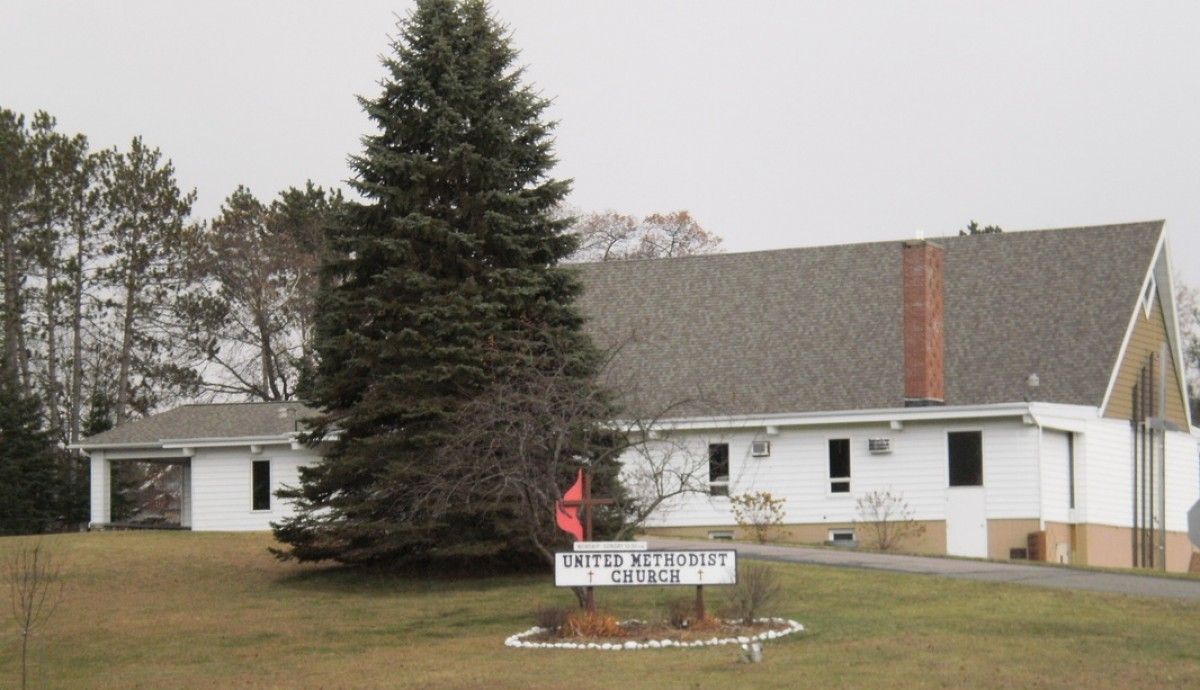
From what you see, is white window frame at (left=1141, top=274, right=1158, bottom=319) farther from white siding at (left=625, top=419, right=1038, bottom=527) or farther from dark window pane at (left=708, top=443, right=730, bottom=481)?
dark window pane at (left=708, top=443, right=730, bottom=481)

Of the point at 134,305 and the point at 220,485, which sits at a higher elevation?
the point at 134,305

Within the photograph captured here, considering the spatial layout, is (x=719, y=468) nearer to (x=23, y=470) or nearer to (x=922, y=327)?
(x=922, y=327)

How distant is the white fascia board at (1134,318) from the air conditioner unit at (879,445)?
15.6 ft

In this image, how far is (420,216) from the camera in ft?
94.2

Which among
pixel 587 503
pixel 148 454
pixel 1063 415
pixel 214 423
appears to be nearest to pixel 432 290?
pixel 587 503

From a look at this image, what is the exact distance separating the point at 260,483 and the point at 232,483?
75 cm

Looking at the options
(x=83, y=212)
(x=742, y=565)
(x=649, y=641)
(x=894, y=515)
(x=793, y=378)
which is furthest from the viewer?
(x=83, y=212)

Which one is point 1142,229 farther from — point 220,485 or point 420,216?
point 220,485

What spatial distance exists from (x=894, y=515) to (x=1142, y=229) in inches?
373

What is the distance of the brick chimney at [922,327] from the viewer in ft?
127

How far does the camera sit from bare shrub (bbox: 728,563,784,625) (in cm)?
2248

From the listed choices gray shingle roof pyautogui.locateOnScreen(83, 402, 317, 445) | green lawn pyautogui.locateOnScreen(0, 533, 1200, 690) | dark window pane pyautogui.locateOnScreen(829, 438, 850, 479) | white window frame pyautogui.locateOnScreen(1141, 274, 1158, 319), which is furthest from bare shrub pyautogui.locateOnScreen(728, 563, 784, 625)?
gray shingle roof pyautogui.locateOnScreen(83, 402, 317, 445)

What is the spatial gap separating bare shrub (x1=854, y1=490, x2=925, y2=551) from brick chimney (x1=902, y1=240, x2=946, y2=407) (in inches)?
86.2

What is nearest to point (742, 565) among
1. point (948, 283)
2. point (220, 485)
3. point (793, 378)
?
point (793, 378)
